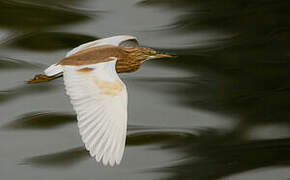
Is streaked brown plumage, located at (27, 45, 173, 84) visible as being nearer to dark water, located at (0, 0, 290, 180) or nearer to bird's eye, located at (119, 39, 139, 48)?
bird's eye, located at (119, 39, 139, 48)

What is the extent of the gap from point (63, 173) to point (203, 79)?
139 centimetres

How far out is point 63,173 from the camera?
528cm

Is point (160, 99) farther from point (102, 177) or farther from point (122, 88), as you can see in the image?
point (122, 88)

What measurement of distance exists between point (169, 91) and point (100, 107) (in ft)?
7.73

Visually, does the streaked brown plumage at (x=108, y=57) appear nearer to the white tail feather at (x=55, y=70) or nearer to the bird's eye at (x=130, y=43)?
the white tail feather at (x=55, y=70)

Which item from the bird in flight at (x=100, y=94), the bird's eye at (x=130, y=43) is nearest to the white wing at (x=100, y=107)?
the bird in flight at (x=100, y=94)

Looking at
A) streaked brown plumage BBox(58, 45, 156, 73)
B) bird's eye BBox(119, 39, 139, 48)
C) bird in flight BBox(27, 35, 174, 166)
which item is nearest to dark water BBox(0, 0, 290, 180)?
bird's eye BBox(119, 39, 139, 48)

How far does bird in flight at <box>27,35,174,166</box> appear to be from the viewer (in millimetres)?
3594

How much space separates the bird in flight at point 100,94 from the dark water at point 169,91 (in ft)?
3.71

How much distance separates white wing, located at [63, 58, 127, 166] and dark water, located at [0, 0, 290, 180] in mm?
1350

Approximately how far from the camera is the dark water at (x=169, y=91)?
5.35m

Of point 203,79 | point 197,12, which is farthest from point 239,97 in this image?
point 197,12

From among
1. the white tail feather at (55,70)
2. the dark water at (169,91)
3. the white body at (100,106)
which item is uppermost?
the white tail feather at (55,70)

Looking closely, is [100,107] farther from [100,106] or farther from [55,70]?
[55,70]
